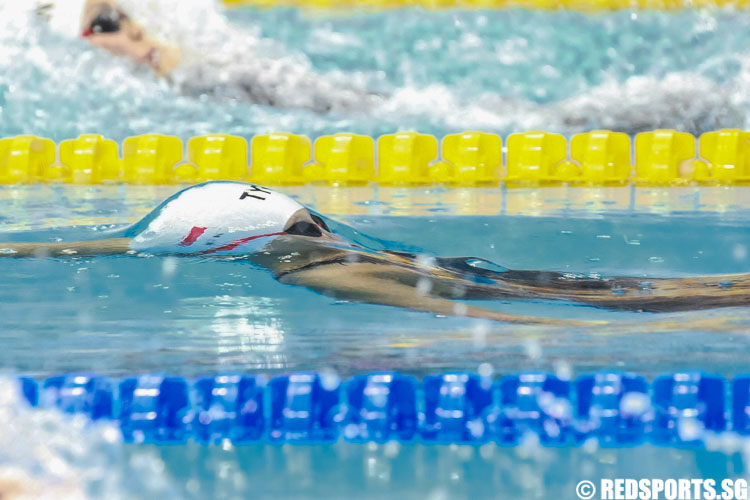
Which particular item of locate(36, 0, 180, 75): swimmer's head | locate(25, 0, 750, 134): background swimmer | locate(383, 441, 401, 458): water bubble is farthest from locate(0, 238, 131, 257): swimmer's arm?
locate(36, 0, 180, 75): swimmer's head

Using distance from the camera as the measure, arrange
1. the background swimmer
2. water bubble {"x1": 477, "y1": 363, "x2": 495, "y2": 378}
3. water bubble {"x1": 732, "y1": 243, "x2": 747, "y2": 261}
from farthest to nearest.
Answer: the background swimmer
water bubble {"x1": 732, "y1": 243, "x2": 747, "y2": 261}
water bubble {"x1": 477, "y1": 363, "x2": 495, "y2": 378}

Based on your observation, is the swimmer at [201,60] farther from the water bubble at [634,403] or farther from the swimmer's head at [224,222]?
the water bubble at [634,403]

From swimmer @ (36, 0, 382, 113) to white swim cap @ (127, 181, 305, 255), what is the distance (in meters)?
9.30

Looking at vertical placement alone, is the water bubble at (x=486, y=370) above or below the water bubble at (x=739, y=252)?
below

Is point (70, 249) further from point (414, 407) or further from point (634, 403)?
point (634, 403)

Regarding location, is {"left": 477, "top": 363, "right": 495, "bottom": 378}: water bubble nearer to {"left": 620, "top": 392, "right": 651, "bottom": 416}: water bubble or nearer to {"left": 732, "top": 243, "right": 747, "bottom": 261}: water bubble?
{"left": 620, "top": 392, "right": 651, "bottom": 416}: water bubble

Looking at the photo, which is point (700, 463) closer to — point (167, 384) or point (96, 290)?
point (167, 384)

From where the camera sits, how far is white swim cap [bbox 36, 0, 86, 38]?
1408 centimetres

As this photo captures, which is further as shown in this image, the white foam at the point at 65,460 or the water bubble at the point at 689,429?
the water bubble at the point at 689,429

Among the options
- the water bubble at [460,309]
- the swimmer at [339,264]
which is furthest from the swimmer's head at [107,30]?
the water bubble at [460,309]

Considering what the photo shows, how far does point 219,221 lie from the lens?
457cm

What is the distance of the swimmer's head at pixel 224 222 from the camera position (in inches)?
180

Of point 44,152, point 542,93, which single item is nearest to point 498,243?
point 44,152

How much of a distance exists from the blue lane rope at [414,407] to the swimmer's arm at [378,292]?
0.90m
